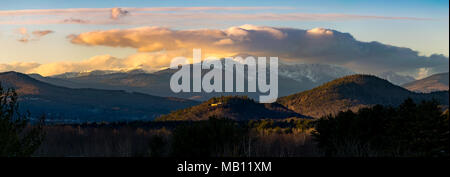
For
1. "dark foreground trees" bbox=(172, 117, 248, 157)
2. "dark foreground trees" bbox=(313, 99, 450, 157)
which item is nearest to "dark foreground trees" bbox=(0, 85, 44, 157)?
"dark foreground trees" bbox=(172, 117, 248, 157)

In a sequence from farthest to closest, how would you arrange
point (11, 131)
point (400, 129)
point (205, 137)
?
point (400, 129) → point (205, 137) → point (11, 131)

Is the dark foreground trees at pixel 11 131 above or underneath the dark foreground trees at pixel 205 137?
above

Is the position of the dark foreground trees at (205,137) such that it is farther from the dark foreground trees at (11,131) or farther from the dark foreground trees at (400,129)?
the dark foreground trees at (11,131)

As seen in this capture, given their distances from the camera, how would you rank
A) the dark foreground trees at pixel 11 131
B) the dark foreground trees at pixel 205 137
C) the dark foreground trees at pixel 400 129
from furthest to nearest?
1. the dark foreground trees at pixel 400 129
2. the dark foreground trees at pixel 205 137
3. the dark foreground trees at pixel 11 131

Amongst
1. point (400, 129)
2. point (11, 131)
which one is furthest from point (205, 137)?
point (400, 129)

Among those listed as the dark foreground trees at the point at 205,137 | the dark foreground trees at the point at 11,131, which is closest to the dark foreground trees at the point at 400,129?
the dark foreground trees at the point at 205,137

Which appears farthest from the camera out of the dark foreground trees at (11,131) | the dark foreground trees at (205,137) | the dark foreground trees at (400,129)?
the dark foreground trees at (400,129)

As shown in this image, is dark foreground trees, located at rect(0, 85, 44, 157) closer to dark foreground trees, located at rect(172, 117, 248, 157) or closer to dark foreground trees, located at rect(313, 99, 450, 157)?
dark foreground trees, located at rect(172, 117, 248, 157)

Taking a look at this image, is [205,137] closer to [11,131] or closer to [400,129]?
[11,131]

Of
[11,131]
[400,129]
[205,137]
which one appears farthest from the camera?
[400,129]

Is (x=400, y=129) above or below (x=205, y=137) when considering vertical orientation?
below
